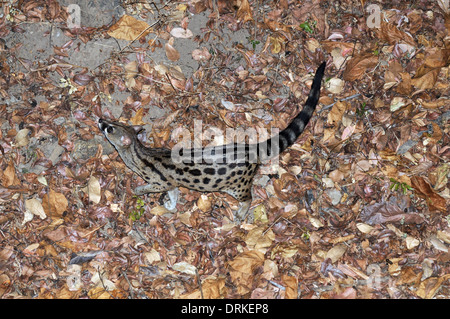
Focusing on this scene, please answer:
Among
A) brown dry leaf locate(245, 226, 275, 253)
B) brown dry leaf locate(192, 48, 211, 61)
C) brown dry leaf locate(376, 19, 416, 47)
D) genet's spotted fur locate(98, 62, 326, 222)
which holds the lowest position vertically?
brown dry leaf locate(245, 226, 275, 253)

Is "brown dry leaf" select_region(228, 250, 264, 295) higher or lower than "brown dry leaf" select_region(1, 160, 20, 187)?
lower

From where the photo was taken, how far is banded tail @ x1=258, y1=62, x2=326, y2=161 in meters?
4.90

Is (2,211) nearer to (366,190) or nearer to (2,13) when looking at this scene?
(2,13)

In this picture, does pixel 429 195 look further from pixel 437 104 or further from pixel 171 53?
pixel 171 53

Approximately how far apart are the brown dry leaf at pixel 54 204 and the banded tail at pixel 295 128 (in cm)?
292

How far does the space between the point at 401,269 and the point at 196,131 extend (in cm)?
352

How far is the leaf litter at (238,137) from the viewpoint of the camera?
5.01 m

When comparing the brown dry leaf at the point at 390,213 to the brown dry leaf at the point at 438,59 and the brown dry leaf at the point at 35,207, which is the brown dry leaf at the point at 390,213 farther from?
the brown dry leaf at the point at 35,207

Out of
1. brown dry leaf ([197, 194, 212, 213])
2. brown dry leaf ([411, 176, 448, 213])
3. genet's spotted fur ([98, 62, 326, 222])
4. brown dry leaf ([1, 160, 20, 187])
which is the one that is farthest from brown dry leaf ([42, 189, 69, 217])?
brown dry leaf ([411, 176, 448, 213])

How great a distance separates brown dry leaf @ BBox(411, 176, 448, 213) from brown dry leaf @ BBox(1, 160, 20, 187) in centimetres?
578

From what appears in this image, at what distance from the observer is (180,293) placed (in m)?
5.00

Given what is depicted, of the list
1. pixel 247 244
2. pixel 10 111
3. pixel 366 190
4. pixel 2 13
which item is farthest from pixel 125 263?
pixel 2 13

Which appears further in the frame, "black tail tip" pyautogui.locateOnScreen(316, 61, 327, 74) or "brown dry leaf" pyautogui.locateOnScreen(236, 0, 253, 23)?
"brown dry leaf" pyautogui.locateOnScreen(236, 0, 253, 23)

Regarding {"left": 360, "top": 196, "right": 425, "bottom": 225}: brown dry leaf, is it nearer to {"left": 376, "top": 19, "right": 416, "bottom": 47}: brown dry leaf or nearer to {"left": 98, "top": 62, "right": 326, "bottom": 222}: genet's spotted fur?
{"left": 98, "top": 62, "right": 326, "bottom": 222}: genet's spotted fur
